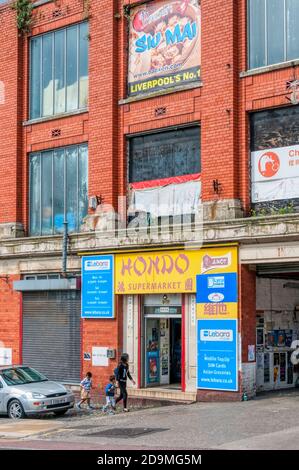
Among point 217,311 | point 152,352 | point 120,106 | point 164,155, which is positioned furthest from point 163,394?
point 120,106

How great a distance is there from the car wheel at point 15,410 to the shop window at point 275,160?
8362 millimetres

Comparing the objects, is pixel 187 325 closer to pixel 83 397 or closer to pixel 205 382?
pixel 205 382

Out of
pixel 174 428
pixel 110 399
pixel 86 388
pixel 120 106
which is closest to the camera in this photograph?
pixel 174 428

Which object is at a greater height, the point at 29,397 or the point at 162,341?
the point at 162,341

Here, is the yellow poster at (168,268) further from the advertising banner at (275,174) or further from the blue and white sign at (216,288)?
the advertising banner at (275,174)

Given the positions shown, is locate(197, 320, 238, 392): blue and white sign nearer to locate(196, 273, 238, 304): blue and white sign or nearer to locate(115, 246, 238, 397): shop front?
locate(115, 246, 238, 397): shop front

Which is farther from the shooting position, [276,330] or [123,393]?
[276,330]

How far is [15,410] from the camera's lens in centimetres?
2175

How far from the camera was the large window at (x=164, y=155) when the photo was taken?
23.7m

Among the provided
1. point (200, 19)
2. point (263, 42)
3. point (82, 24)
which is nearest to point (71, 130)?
point (82, 24)

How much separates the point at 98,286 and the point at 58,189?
4075mm

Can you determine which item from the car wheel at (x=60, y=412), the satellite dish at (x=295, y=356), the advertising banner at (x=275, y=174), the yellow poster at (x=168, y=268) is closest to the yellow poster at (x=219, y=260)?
the yellow poster at (x=168, y=268)

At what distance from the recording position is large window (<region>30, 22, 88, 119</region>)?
1059 inches

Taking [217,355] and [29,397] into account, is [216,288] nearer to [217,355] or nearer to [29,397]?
[217,355]
